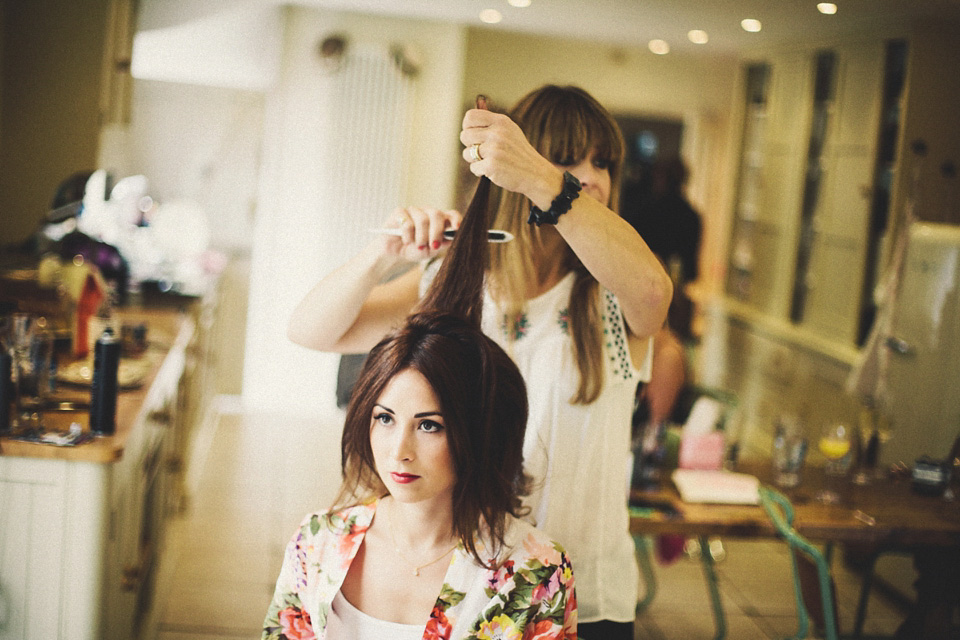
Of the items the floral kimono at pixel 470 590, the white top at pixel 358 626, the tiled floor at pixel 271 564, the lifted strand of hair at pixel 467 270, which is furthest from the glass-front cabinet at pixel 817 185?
the white top at pixel 358 626

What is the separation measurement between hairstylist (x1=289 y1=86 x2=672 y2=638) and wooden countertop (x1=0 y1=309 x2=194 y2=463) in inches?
28.0

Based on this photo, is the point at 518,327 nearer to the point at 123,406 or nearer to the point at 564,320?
the point at 564,320

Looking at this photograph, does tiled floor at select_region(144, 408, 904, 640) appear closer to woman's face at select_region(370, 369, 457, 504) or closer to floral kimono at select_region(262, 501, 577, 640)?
floral kimono at select_region(262, 501, 577, 640)

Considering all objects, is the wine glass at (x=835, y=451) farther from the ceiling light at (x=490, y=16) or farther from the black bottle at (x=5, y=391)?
the black bottle at (x=5, y=391)

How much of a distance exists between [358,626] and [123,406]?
3.63ft

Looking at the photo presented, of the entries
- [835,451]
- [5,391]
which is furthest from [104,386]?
[835,451]

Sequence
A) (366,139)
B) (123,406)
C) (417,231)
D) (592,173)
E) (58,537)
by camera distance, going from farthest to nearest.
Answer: (366,139)
(123,406)
(58,537)
(592,173)
(417,231)

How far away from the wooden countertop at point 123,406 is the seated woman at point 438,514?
0.69 m

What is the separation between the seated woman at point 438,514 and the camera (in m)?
1.24

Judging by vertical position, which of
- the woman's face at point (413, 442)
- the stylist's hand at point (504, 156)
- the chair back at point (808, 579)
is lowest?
the chair back at point (808, 579)

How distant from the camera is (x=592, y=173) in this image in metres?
1.33

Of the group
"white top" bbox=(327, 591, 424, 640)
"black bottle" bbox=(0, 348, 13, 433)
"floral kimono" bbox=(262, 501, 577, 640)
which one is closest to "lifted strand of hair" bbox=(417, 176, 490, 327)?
"floral kimono" bbox=(262, 501, 577, 640)

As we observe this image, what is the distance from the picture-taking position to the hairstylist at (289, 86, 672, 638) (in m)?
1.32

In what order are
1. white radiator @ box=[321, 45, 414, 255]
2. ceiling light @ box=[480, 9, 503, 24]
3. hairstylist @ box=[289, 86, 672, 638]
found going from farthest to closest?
white radiator @ box=[321, 45, 414, 255] < ceiling light @ box=[480, 9, 503, 24] < hairstylist @ box=[289, 86, 672, 638]
